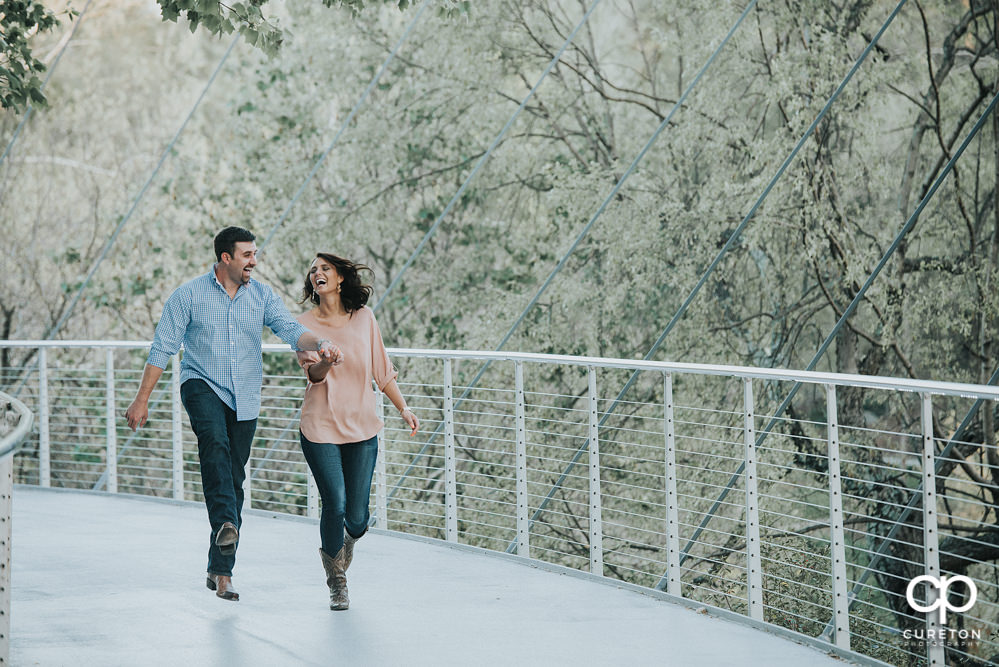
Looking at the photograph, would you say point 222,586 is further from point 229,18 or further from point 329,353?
point 229,18

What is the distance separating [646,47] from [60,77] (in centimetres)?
931

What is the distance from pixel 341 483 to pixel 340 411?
232mm

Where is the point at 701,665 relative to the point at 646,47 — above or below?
below


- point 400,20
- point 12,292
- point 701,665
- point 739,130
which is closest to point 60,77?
point 12,292

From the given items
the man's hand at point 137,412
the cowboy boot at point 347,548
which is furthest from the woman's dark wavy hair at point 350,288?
the cowboy boot at point 347,548

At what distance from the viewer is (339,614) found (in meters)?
4.18

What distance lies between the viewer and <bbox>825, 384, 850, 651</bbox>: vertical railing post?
372 centimetres

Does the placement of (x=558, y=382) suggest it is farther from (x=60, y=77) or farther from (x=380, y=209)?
(x=60, y=77)

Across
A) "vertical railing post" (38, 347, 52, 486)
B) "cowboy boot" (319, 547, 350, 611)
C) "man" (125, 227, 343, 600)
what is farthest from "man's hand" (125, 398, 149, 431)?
"vertical railing post" (38, 347, 52, 486)

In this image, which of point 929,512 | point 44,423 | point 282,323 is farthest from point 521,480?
point 44,423

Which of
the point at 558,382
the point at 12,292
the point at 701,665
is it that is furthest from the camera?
the point at 12,292

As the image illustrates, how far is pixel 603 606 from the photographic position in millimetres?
4344

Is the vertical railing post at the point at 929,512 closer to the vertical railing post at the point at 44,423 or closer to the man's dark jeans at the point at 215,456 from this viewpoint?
the man's dark jeans at the point at 215,456

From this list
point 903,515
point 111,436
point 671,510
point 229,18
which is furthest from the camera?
point 111,436
